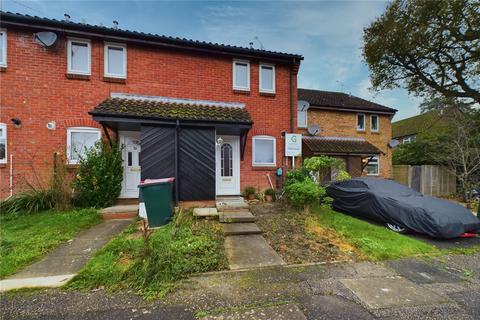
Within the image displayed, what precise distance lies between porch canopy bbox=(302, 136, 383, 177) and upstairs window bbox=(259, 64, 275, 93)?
4841mm

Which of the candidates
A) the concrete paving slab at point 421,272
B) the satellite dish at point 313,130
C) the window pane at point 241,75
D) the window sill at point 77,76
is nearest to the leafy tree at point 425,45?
the satellite dish at point 313,130

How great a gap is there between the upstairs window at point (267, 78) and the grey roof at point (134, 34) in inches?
18.9

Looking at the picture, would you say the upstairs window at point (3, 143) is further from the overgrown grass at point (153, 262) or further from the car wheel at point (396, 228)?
the car wheel at point (396, 228)

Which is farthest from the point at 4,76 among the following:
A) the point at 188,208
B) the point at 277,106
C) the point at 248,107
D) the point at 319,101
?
the point at 319,101

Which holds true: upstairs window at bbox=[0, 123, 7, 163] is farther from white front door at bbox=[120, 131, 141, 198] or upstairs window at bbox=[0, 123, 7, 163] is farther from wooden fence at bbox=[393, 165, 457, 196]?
wooden fence at bbox=[393, 165, 457, 196]

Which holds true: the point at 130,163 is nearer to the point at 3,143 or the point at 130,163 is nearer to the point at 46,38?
the point at 3,143

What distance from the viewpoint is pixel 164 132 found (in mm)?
6715

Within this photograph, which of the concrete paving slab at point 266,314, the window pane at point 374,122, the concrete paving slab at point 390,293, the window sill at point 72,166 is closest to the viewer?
the concrete paving slab at point 266,314

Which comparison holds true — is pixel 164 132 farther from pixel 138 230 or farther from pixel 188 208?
pixel 138 230

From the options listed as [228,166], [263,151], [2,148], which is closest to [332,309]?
[228,166]

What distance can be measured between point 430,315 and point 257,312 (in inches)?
87.0

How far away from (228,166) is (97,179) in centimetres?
467

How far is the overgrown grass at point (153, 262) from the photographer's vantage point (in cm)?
302

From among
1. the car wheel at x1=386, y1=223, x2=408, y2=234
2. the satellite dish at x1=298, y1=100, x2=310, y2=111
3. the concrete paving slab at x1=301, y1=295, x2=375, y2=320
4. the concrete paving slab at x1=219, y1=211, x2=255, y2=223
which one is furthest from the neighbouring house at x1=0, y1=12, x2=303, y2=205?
the concrete paving slab at x1=301, y1=295, x2=375, y2=320
